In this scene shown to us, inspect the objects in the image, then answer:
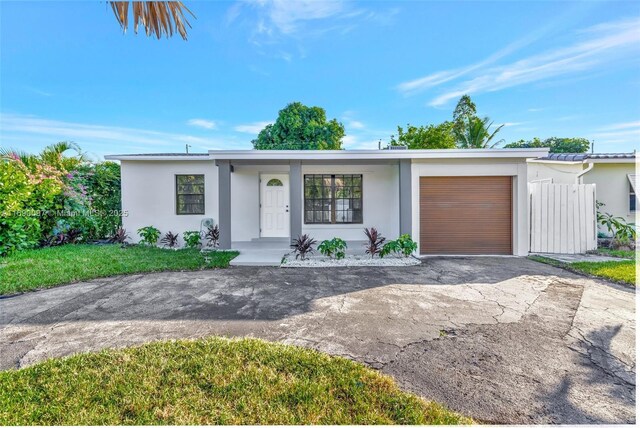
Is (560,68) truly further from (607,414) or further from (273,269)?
(273,269)

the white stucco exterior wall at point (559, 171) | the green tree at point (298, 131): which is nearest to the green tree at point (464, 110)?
the green tree at point (298, 131)

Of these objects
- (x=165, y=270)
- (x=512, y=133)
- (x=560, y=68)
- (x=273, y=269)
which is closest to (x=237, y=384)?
(x=273, y=269)

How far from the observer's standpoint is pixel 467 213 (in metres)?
7.52

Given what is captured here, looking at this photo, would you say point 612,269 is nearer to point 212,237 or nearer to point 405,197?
point 405,197

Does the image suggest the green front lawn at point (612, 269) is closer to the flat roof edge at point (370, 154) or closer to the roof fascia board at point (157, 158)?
the flat roof edge at point (370, 154)

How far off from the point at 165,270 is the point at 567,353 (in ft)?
21.7

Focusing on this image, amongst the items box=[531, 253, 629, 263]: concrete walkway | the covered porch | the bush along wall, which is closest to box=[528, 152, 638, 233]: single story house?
box=[531, 253, 629, 263]: concrete walkway

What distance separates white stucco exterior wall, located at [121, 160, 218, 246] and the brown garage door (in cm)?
673

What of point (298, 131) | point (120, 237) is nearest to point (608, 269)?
point (120, 237)

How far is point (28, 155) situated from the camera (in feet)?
26.6

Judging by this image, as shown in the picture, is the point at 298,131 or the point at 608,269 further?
the point at 298,131

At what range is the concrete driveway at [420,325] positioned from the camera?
2.19 meters

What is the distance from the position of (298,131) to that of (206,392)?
1806 cm

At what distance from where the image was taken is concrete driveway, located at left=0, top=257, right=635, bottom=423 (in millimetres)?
2191
